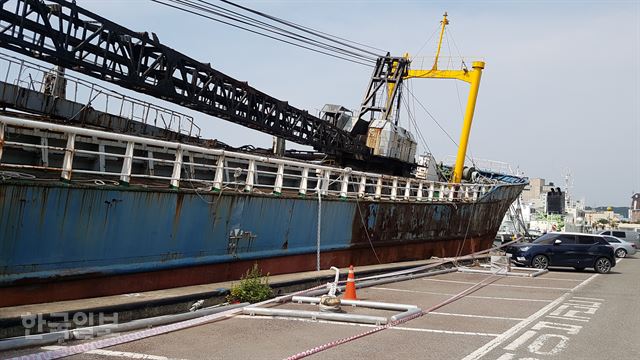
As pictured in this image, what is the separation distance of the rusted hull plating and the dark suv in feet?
26.4

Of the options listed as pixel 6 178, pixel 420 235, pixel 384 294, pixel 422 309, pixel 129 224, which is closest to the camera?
pixel 6 178

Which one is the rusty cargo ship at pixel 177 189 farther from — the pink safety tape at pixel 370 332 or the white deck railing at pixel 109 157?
→ the pink safety tape at pixel 370 332

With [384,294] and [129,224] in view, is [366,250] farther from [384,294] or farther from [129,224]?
[129,224]

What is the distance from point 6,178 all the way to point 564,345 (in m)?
8.07

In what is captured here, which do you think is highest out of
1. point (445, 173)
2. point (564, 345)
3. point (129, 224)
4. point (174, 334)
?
point (445, 173)

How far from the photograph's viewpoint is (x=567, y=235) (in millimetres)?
23047

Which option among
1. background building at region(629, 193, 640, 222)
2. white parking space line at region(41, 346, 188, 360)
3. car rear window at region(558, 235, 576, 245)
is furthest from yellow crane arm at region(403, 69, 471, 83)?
background building at region(629, 193, 640, 222)

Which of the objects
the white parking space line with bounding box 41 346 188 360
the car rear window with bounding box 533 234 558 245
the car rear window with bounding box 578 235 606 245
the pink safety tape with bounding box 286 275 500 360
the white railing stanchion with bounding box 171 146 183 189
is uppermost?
the white railing stanchion with bounding box 171 146 183 189

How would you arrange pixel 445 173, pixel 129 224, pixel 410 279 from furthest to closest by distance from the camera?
1. pixel 445 173
2. pixel 410 279
3. pixel 129 224

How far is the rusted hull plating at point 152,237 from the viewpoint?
8242mm

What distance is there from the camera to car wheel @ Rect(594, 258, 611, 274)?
2216cm

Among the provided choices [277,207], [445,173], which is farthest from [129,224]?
[445,173]

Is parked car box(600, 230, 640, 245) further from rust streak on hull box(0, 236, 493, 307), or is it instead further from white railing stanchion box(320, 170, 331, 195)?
white railing stanchion box(320, 170, 331, 195)

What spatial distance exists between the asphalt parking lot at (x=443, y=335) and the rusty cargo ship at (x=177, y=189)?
190 centimetres
